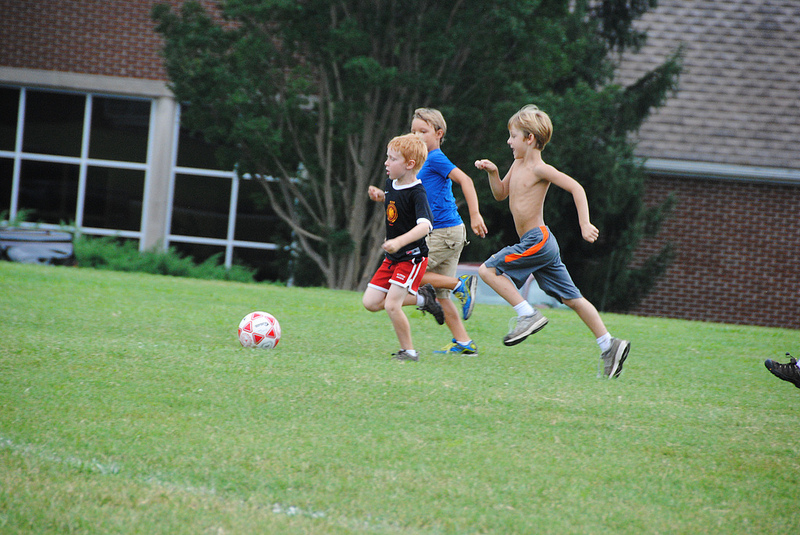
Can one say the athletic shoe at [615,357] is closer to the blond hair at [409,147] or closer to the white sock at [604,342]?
the white sock at [604,342]

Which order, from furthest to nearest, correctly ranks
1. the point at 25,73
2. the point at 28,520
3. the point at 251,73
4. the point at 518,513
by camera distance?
the point at 25,73 < the point at 251,73 < the point at 518,513 < the point at 28,520

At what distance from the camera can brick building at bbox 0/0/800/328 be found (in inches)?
620

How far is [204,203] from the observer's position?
664 inches

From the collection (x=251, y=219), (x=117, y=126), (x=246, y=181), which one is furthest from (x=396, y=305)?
(x=117, y=126)

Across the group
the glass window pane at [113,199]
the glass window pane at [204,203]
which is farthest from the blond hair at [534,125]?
the glass window pane at [113,199]

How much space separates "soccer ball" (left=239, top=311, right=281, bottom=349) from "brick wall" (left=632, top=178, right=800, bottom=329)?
11244 millimetres

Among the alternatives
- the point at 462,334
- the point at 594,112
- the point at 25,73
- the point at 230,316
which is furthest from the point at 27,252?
the point at 462,334

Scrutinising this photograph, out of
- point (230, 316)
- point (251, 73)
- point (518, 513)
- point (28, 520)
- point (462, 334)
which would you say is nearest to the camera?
point (28, 520)

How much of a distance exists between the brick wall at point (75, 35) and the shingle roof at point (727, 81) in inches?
395

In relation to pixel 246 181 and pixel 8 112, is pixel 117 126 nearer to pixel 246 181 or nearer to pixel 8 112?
pixel 8 112

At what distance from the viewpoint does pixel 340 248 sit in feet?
44.8

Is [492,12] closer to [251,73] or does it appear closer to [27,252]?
[251,73]

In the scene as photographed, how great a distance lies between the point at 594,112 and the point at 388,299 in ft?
25.7

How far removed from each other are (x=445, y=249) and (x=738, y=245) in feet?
36.2
